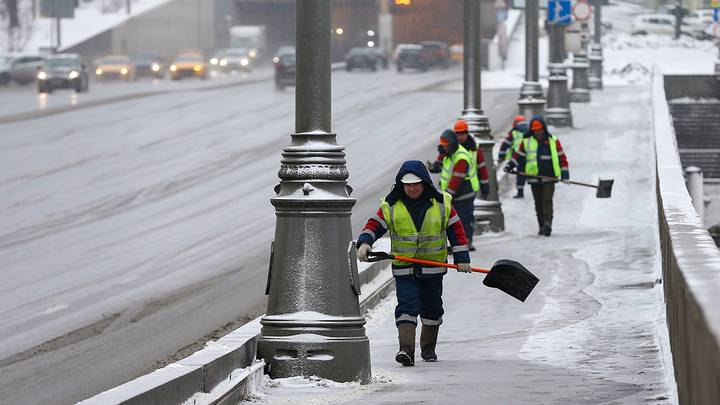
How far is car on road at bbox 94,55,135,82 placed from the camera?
71.6 meters

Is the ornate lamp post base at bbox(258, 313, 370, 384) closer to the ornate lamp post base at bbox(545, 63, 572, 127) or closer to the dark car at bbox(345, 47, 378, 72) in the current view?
the ornate lamp post base at bbox(545, 63, 572, 127)

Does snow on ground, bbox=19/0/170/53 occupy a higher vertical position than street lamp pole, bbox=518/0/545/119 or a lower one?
higher

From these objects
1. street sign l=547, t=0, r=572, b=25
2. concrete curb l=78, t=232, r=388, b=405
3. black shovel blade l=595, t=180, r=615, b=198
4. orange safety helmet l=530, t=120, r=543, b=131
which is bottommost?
black shovel blade l=595, t=180, r=615, b=198

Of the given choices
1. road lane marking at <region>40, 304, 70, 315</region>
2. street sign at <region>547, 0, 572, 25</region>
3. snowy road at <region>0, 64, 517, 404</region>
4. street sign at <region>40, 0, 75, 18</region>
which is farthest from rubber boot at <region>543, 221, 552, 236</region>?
street sign at <region>40, 0, 75, 18</region>

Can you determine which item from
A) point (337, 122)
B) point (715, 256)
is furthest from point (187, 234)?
point (337, 122)

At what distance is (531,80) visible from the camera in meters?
31.0

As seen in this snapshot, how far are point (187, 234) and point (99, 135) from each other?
16.6m

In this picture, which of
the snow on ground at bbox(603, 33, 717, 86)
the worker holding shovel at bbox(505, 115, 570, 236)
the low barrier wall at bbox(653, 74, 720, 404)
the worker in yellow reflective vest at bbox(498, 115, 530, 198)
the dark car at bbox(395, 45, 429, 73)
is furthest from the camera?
the dark car at bbox(395, 45, 429, 73)

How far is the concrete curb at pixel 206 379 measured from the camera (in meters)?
7.51

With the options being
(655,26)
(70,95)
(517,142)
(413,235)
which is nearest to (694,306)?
(413,235)

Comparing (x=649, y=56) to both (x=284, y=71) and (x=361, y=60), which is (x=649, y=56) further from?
(x=284, y=71)

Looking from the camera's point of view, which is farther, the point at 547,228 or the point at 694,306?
the point at 547,228

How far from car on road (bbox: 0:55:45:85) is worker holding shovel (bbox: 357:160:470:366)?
5570 cm

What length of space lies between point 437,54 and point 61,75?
2174cm
